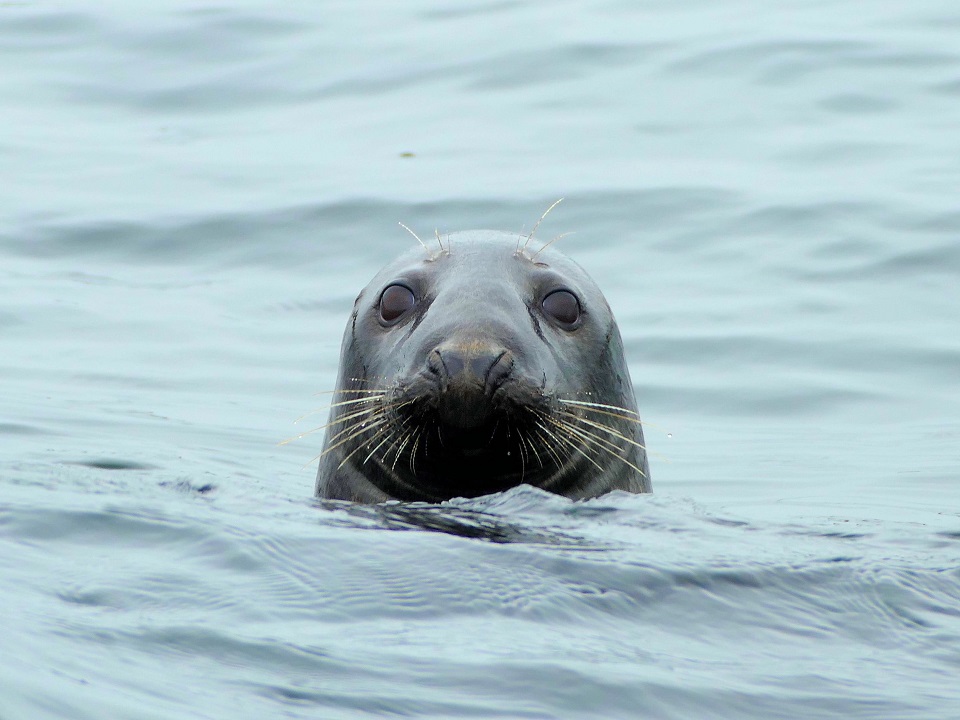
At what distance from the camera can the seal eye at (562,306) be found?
5.77m

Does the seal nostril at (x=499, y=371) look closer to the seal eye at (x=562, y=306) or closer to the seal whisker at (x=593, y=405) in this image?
the seal whisker at (x=593, y=405)

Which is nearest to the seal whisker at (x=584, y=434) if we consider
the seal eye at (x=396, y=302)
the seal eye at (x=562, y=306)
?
the seal eye at (x=562, y=306)

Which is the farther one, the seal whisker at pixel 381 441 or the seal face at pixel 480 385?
the seal whisker at pixel 381 441

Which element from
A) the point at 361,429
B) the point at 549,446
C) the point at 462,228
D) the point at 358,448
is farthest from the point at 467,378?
the point at 462,228

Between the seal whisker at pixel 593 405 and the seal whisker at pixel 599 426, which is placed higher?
the seal whisker at pixel 593 405

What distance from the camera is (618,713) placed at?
10.6 feet

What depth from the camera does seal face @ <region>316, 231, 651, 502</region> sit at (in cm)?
501

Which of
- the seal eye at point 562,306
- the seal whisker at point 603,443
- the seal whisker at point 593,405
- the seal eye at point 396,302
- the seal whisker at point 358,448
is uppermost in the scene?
the seal eye at point 562,306

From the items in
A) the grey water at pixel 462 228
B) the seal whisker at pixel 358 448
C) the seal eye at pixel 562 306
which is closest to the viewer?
the grey water at pixel 462 228

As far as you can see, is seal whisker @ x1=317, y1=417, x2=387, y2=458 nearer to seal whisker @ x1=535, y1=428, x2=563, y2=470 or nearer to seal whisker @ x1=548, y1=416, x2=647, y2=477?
seal whisker @ x1=535, y1=428, x2=563, y2=470

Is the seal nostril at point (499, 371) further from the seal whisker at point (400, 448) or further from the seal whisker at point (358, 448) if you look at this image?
the seal whisker at point (358, 448)

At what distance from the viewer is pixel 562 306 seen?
5805 millimetres

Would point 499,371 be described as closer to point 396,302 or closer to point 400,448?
point 400,448

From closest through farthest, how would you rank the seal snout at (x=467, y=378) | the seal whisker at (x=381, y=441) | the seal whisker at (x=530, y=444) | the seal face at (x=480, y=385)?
the seal snout at (x=467, y=378), the seal face at (x=480, y=385), the seal whisker at (x=530, y=444), the seal whisker at (x=381, y=441)
